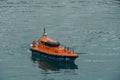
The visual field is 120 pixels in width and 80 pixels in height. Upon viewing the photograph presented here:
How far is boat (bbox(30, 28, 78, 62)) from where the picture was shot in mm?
97662

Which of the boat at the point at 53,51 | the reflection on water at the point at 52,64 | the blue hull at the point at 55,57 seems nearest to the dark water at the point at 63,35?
the reflection on water at the point at 52,64

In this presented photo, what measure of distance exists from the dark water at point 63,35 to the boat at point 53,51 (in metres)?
1.44

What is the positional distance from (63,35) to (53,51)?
20.1m

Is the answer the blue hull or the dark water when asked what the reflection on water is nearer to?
the dark water

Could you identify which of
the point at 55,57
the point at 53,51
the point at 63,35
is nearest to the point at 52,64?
the point at 55,57

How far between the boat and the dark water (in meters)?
1.44

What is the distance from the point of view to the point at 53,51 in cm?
9981

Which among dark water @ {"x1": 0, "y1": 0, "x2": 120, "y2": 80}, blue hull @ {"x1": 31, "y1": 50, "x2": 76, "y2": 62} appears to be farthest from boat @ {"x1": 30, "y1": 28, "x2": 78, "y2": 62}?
dark water @ {"x1": 0, "y1": 0, "x2": 120, "y2": 80}

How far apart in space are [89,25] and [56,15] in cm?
1503

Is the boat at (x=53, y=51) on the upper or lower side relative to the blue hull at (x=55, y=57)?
upper

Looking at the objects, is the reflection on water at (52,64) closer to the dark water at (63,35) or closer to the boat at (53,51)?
the dark water at (63,35)

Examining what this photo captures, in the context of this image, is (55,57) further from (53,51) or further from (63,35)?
(63,35)

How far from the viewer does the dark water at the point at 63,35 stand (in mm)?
93312

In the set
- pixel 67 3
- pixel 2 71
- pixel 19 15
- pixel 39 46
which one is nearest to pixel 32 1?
pixel 67 3
